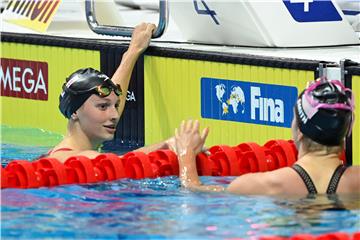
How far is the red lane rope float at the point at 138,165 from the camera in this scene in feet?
17.9

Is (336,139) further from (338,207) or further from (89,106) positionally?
(89,106)

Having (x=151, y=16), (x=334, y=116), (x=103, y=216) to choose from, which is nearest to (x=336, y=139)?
(x=334, y=116)

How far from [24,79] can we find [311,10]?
2.04 metres

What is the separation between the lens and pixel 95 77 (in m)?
6.00

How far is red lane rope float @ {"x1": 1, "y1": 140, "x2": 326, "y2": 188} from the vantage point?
5.47 metres

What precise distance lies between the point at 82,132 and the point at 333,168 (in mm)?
1457

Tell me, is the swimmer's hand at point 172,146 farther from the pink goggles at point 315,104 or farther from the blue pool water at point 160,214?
the pink goggles at point 315,104

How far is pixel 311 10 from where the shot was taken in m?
7.39

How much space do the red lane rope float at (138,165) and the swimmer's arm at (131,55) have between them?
122 centimetres

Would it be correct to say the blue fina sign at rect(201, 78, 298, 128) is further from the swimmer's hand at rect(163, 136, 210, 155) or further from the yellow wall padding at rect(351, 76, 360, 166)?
the swimmer's hand at rect(163, 136, 210, 155)

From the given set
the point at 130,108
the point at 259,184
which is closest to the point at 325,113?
the point at 259,184

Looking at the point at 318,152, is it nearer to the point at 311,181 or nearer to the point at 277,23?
the point at 311,181

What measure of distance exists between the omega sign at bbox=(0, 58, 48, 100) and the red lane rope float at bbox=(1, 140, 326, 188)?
2.50 metres

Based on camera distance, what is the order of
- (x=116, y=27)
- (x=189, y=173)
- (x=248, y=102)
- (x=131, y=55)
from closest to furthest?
(x=189, y=173) < (x=248, y=102) < (x=131, y=55) < (x=116, y=27)
